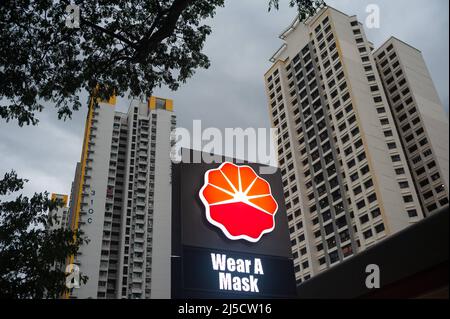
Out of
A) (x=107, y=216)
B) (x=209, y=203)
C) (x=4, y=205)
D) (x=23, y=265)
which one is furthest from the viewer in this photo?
(x=107, y=216)

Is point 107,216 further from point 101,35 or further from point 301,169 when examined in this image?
point 101,35

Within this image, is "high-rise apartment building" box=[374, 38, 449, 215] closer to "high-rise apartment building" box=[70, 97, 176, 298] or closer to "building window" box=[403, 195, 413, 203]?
"building window" box=[403, 195, 413, 203]

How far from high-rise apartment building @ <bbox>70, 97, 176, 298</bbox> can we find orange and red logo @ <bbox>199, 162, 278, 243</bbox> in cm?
6564

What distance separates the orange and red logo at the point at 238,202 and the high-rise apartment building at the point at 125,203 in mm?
65639

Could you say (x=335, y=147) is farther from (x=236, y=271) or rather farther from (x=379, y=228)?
(x=236, y=271)

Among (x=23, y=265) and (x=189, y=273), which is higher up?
(x=23, y=265)

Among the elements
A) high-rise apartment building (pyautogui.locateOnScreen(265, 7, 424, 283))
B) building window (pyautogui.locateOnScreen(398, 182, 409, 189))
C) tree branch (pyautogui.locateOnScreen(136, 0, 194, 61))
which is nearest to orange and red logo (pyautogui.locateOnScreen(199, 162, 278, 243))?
tree branch (pyautogui.locateOnScreen(136, 0, 194, 61))

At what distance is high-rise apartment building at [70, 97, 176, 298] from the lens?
247ft

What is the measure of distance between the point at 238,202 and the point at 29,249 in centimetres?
588

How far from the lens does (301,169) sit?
69.1 metres

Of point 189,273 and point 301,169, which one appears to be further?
point 301,169

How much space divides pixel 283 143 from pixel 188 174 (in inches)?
2556
